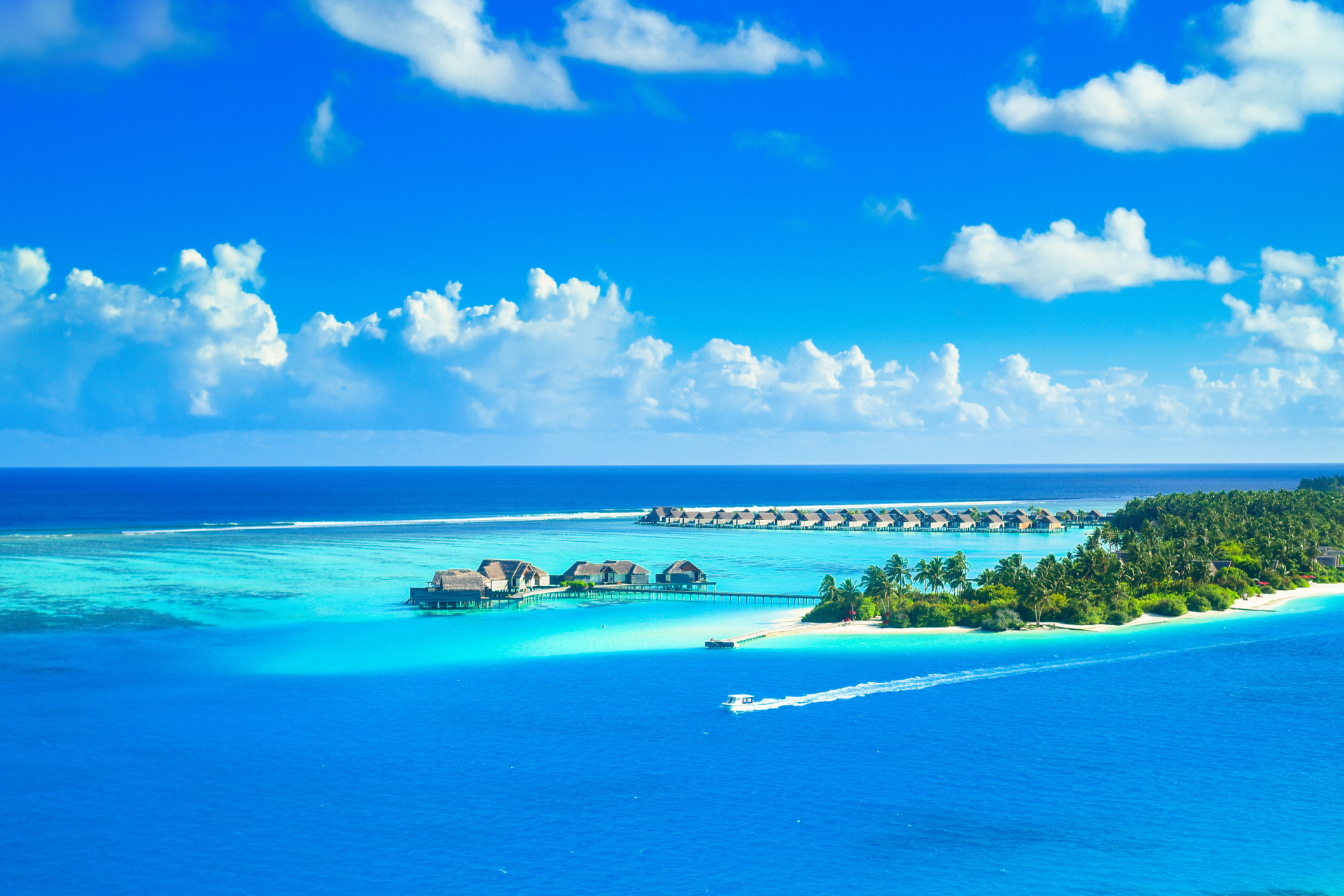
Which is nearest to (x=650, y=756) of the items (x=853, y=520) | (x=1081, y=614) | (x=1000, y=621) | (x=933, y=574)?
(x=1000, y=621)

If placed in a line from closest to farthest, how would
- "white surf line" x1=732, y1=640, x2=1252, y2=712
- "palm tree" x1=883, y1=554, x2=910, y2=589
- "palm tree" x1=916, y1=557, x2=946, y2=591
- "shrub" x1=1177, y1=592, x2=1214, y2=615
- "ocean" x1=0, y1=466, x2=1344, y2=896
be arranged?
"ocean" x1=0, y1=466, x2=1344, y2=896, "white surf line" x1=732, y1=640, x2=1252, y2=712, "shrub" x1=1177, y1=592, x2=1214, y2=615, "palm tree" x1=883, y1=554, x2=910, y2=589, "palm tree" x1=916, y1=557, x2=946, y2=591

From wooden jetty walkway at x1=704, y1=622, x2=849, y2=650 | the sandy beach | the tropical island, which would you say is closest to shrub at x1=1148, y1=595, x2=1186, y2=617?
the tropical island

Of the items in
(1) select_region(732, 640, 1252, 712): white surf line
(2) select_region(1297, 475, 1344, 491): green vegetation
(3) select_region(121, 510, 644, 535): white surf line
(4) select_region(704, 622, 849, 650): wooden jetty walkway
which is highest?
(2) select_region(1297, 475, 1344, 491): green vegetation

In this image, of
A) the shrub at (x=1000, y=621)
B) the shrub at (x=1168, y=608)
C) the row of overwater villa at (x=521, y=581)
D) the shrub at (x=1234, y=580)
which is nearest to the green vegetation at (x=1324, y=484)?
the shrub at (x=1234, y=580)

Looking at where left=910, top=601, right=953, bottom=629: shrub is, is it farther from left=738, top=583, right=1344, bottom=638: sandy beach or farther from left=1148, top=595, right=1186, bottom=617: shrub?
left=1148, top=595, right=1186, bottom=617: shrub

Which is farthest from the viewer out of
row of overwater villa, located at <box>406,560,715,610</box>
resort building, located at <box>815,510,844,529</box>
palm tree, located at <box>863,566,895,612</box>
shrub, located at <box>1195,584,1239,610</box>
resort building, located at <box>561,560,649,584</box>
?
resort building, located at <box>815,510,844,529</box>

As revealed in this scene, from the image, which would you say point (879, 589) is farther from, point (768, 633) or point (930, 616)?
A: point (768, 633)

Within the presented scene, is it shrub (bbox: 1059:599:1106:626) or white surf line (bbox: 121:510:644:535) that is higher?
white surf line (bbox: 121:510:644:535)
